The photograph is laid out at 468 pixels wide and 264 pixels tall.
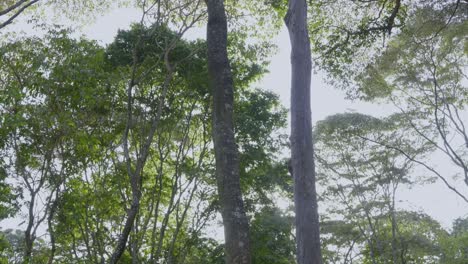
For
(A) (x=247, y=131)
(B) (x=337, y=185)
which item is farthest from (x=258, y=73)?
(B) (x=337, y=185)

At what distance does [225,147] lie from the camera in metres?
5.10

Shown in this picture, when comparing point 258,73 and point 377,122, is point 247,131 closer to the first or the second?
point 258,73

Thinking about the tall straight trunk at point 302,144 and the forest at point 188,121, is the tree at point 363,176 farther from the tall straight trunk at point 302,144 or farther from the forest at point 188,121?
the tall straight trunk at point 302,144

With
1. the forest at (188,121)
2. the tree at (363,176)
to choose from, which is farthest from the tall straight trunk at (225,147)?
the tree at (363,176)

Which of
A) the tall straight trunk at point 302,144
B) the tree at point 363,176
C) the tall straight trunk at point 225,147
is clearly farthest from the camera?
the tree at point 363,176

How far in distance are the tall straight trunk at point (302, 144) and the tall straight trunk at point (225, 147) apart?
1123 millimetres

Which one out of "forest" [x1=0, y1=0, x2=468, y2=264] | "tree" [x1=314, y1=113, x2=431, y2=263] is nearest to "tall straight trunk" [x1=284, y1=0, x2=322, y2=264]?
"forest" [x1=0, y1=0, x2=468, y2=264]

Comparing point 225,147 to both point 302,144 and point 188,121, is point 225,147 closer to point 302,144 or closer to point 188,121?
point 302,144

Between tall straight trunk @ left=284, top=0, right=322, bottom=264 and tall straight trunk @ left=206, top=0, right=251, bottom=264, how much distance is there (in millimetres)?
1123

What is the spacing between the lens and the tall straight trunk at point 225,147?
4602 mm

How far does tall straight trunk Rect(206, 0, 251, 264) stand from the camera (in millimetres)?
4602

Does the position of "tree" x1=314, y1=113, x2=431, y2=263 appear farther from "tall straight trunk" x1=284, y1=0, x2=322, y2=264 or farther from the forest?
"tall straight trunk" x1=284, y1=0, x2=322, y2=264

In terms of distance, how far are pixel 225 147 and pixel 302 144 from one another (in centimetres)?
135

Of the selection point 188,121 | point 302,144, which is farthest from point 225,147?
point 188,121
